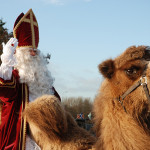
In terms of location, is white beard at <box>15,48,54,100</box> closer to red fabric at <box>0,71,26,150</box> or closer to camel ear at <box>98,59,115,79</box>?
red fabric at <box>0,71,26,150</box>

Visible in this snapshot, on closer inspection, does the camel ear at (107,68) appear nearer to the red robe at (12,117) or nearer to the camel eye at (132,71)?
the camel eye at (132,71)

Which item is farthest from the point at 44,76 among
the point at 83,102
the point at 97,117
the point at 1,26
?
the point at 83,102

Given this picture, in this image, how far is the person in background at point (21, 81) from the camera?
13.4 ft

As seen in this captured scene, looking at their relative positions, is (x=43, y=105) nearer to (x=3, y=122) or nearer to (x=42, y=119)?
(x=42, y=119)

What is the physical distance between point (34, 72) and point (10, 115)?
57.6 inches

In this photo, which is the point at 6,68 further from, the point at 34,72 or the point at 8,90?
the point at 34,72

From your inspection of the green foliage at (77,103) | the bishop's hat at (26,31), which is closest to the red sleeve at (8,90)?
the bishop's hat at (26,31)

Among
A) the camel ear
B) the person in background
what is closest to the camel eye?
the camel ear

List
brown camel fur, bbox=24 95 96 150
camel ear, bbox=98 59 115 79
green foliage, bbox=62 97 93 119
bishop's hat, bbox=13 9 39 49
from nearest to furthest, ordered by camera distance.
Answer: camel ear, bbox=98 59 115 79
brown camel fur, bbox=24 95 96 150
bishop's hat, bbox=13 9 39 49
green foliage, bbox=62 97 93 119

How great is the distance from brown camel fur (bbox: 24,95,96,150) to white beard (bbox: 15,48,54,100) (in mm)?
1397

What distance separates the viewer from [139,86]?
8.06 feet

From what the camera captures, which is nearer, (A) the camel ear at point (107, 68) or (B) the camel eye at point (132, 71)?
(B) the camel eye at point (132, 71)

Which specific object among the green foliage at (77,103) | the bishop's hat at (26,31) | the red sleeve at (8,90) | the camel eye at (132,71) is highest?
the bishop's hat at (26,31)

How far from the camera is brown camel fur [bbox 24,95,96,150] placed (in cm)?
341
